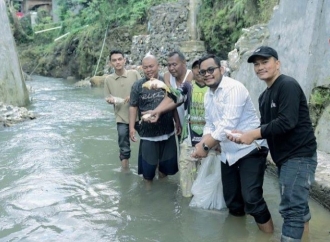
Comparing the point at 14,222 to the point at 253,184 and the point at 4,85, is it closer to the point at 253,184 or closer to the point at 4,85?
the point at 253,184

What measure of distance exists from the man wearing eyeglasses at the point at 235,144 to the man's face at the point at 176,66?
2.94ft

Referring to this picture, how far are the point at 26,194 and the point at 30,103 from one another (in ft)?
32.9

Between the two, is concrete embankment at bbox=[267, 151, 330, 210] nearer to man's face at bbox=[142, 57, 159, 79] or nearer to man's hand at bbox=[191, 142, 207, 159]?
man's hand at bbox=[191, 142, 207, 159]

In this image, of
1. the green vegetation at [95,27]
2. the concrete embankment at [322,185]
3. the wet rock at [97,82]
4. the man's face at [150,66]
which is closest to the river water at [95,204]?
the concrete embankment at [322,185]

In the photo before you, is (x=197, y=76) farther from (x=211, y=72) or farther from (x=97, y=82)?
(x=97, y=82)

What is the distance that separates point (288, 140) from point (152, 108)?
2.25m

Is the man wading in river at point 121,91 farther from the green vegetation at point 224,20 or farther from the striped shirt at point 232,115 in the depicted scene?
the green vegetation at point 224,20

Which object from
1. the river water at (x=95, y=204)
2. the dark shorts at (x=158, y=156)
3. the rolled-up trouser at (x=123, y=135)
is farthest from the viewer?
the rolled-up trouser at (x=123, y=135)

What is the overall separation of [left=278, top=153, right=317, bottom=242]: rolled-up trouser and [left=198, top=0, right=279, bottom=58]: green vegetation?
8.58 meters

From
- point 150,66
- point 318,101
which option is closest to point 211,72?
point 150,66

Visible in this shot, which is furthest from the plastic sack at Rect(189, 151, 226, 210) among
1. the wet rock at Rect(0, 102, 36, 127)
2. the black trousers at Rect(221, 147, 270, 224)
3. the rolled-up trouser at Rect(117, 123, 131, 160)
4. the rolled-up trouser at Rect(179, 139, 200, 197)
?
the wet rock at Rect(0, 102, 36, 127)

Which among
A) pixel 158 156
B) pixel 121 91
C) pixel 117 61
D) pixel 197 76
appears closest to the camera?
pixel 197 76

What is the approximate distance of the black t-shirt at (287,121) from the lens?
3051 mm

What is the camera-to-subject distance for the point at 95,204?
5027 mm
